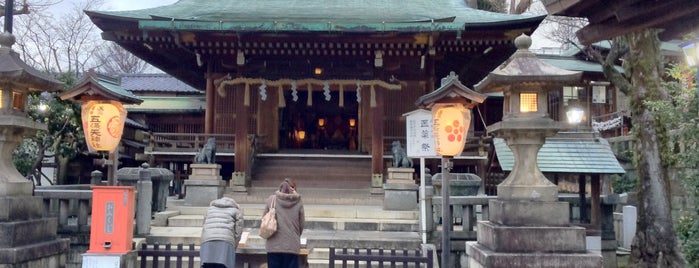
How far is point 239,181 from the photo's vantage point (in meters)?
13.4

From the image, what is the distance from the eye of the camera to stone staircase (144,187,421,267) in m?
9.02

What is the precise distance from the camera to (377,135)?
45.0ft

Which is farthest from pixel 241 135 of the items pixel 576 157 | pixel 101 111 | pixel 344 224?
pixel 576 157

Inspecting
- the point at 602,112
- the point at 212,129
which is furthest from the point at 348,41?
the point at 602,112

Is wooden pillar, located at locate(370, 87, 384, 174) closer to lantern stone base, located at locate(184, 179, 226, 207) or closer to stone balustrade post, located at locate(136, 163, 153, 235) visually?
lantern stone base, located at locate(184, 179, 226, 207)

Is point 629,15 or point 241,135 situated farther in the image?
point 241,135

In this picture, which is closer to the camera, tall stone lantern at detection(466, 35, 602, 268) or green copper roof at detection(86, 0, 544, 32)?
tall stone lantern at detection(466, 35, 602, 268)

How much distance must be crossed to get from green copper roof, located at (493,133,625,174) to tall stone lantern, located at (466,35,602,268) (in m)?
3.44

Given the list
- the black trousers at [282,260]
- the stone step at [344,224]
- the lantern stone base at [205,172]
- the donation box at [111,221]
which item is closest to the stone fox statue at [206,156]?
the lantern stone base at [205,172]

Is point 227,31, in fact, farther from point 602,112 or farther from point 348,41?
point 602,112

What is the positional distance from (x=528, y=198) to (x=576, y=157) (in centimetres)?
Answer: 423

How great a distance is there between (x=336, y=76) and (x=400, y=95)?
6.76 ft

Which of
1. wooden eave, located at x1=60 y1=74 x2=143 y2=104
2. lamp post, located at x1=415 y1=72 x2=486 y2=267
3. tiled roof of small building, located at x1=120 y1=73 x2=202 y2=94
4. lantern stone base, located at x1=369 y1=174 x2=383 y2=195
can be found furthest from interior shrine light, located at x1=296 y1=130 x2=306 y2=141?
lamp post, located at x1=415 y1=72 x2=486 y2=267

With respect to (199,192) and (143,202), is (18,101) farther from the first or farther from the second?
(199,192)
